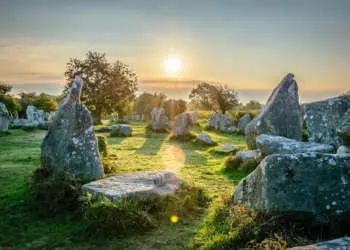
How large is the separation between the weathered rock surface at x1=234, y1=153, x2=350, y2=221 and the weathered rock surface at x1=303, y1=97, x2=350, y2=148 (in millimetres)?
4571

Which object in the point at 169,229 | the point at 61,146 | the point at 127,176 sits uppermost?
the point at 61,146

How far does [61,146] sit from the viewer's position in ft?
31.3

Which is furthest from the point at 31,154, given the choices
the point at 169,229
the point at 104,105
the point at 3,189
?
the point at 104,105

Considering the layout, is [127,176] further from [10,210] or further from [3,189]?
[3,189]

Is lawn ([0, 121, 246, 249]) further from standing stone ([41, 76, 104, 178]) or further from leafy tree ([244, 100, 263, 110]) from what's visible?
leafy tree ([244, 100, 263, 110])

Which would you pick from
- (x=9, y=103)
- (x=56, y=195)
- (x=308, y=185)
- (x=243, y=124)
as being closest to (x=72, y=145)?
(x=56, y=195)

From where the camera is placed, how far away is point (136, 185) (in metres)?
7.93

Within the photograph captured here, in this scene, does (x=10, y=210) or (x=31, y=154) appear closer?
(x=10, y=210)

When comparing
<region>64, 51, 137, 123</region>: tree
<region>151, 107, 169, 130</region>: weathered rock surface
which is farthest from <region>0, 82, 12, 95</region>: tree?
<region>151, 107, 169, 130</region>: weathered rock surface

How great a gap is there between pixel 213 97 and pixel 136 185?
2169 inches

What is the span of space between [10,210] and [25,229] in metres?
1.28

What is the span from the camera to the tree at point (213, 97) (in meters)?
59.7

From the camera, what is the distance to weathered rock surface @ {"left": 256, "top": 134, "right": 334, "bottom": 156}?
357 inches

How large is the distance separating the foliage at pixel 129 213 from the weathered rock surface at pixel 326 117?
478 cm
